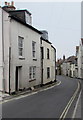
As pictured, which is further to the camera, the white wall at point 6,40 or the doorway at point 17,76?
the doorway at point 17,76

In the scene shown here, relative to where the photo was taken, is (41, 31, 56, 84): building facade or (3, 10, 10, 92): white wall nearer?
(3, 10, 10, 92): white wall

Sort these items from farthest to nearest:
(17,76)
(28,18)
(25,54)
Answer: (28,18) < (25,54) < (17,76)

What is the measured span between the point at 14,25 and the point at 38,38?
7.99 metres

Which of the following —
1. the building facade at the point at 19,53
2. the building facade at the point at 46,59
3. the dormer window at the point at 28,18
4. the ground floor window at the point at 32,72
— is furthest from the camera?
the building facade at the point at 46,59

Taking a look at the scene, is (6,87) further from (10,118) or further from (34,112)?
(10,118)

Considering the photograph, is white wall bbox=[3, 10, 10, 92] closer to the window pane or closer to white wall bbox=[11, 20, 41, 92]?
white wall bbox=[11, 20, 41, 92]

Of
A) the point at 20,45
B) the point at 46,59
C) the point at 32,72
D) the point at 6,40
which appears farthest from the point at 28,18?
the point at 46,59

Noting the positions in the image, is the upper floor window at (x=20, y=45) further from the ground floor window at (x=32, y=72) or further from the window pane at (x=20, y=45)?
the ground floor window at (x=32, y=72)

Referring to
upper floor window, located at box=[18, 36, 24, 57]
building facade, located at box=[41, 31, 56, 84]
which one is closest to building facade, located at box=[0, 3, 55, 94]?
upper floor window, located at box=[18, 36, 24, 57]

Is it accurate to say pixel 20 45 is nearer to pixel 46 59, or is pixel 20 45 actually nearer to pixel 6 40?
pixel 6 40

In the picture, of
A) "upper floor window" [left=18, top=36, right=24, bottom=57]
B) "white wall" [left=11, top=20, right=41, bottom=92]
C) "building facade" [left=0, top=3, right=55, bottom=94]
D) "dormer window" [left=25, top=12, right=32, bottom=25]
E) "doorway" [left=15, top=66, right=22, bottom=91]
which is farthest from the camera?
"dormer window" [left=25, top=12, right=32, bottom=25]

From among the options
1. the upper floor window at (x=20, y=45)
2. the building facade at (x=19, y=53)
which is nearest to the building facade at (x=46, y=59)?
the building facade at (x=19, y=53)

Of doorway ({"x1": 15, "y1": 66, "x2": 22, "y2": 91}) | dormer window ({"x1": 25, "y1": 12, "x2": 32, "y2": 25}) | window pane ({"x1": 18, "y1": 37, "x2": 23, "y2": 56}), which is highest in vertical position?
dormer window ({"x1": 25, "y1": 12, "x2": 32, "y2": 25})

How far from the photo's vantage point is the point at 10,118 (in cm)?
833
